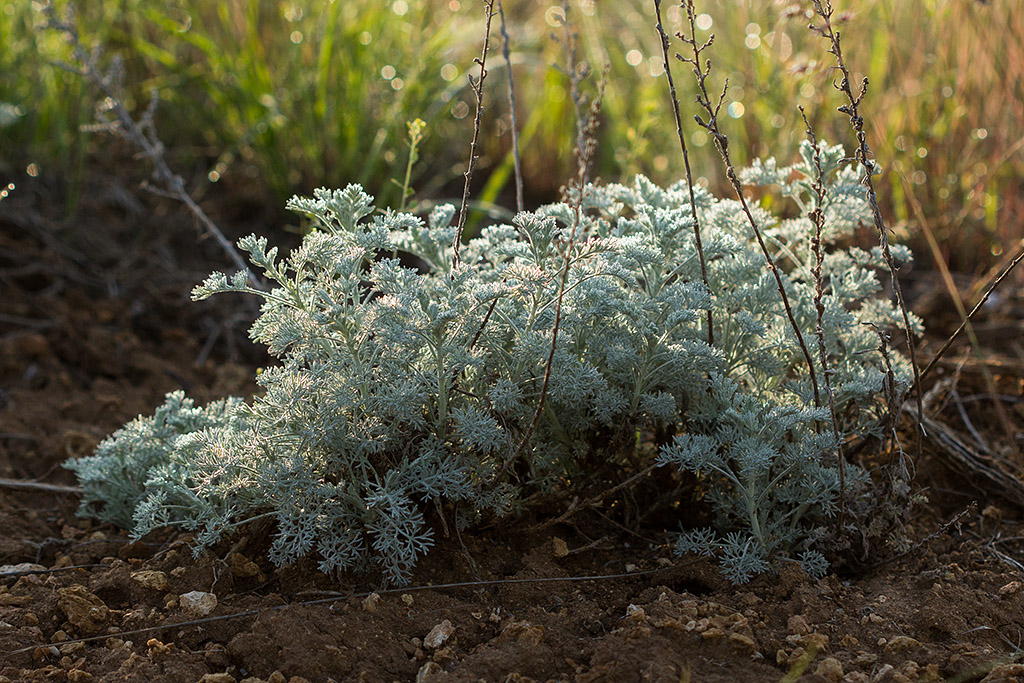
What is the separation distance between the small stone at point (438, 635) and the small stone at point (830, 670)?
68cm

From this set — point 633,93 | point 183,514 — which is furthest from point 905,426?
point 633,93

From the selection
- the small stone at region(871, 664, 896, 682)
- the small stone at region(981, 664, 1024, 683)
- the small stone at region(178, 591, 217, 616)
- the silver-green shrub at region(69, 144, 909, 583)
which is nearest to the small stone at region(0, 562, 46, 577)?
the silver-green shrub at region(69, 144, 909, 583)

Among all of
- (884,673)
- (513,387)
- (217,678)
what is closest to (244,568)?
(217,678)

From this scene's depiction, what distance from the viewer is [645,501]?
2.26 meters

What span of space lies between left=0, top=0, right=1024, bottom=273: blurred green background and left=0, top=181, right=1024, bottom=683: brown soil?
200 cm

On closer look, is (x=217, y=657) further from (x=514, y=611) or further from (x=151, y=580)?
(x=514, y=611)

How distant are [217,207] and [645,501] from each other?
10.4ft

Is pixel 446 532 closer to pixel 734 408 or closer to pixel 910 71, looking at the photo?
pixel 734 408

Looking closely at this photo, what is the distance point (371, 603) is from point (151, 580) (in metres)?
0.51

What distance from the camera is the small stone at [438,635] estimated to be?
5.83ft

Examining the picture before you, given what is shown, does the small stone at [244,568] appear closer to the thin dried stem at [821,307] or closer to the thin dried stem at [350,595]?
the thin dried stem at [350,595]

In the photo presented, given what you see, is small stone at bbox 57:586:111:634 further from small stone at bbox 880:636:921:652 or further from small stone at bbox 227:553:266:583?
small stone at bbox 880:636:921:652

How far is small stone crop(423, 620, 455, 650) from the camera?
1.78m

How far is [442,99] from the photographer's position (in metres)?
4.36
